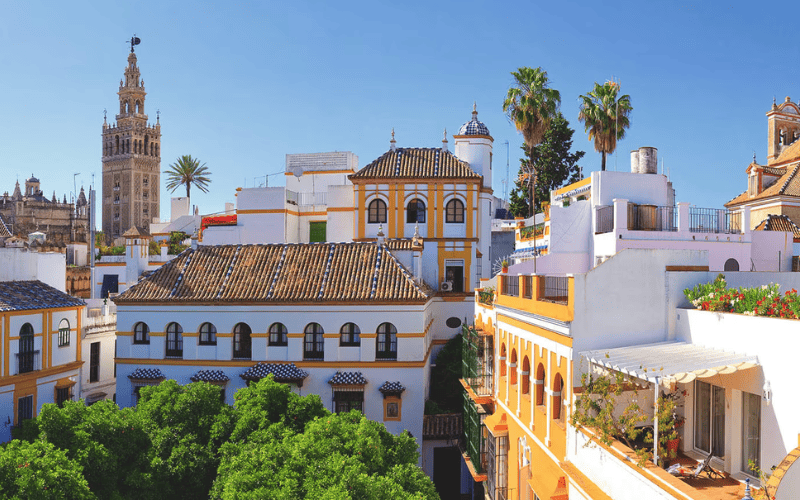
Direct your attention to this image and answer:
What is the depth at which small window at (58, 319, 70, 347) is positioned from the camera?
26.9m

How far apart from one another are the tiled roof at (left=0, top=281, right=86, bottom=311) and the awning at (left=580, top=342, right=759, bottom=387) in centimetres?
2219

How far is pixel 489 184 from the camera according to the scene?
38.0 metres

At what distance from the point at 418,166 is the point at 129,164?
9951 cm

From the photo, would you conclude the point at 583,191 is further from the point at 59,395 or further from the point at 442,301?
the point at 59,395

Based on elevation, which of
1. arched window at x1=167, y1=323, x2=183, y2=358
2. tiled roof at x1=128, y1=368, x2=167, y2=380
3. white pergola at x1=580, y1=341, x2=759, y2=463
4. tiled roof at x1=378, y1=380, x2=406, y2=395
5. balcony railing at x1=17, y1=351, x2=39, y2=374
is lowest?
tiled roof at x1=378, y1=380, x2=406, y2=395

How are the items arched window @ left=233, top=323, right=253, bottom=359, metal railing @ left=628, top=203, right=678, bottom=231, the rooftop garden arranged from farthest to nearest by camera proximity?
arched window @ left=233, top=323, right=253, bottom=359
metal railing @ left=628, top=203, right=678, bottom=231
the rooftop garden

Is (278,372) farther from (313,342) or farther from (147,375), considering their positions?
(147,375)

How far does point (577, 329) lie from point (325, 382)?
14.7m

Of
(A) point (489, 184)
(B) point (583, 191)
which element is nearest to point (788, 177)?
(A) point (489, 184)

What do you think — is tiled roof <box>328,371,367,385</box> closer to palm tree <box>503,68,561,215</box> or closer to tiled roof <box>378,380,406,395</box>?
tiled roof <box>378,380,406,395</box>

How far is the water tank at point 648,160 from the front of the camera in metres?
24.4

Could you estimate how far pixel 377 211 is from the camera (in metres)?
36.0

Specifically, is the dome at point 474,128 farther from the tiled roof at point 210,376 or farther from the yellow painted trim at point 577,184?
the tiled roof at point 210,376

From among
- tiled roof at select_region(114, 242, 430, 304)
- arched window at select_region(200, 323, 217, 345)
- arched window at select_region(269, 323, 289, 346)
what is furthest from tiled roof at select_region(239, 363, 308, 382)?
tiled roof at select_region(114, 242, 430, 304)
